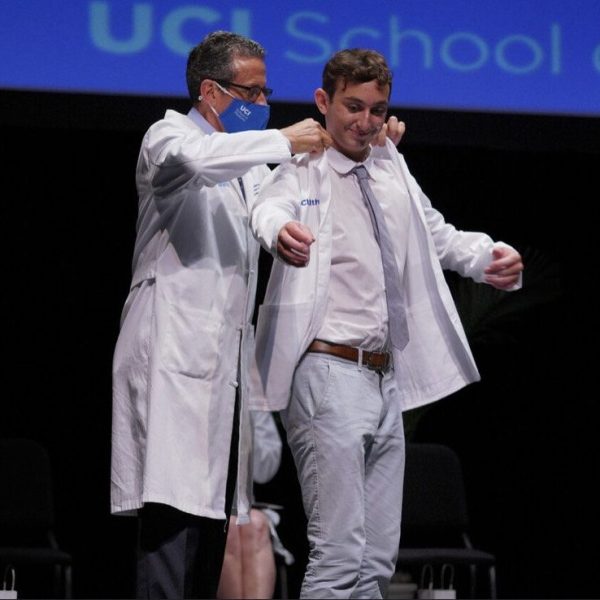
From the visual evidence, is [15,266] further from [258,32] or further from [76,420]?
[258,32]

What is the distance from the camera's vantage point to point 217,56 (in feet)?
11.9

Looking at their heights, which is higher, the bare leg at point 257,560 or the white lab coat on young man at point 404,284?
the white lab coat on young man at point 404,284

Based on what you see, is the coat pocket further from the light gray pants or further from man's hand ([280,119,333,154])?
man's hand ([280,119,333,154])

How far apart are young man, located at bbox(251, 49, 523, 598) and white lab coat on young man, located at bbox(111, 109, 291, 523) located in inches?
6.4

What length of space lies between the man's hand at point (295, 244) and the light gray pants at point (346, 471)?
0.37 meters

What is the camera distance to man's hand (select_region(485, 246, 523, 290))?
3475 mm

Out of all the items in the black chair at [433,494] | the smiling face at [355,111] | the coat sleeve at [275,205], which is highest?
the smiling face at [355,111]

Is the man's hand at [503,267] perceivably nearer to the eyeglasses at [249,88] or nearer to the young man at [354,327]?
the young man at [354,327]

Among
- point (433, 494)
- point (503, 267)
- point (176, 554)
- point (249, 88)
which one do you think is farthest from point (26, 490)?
point (503, 267)

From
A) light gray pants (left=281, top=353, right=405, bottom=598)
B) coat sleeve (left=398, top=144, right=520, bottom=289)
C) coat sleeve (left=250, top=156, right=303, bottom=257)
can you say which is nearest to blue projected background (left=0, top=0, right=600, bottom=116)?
coat sleeve (left=398, top=144, right=520, bottom=289)

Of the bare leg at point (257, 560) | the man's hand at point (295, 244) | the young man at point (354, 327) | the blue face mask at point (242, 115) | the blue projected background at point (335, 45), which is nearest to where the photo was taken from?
the man's hand at point (295, 244)

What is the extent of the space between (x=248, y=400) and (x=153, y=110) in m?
2.20

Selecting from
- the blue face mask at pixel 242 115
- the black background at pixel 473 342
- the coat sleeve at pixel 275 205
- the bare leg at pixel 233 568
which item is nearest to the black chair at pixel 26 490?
the black background at pixel 473 342

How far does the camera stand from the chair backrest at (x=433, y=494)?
235 inches
